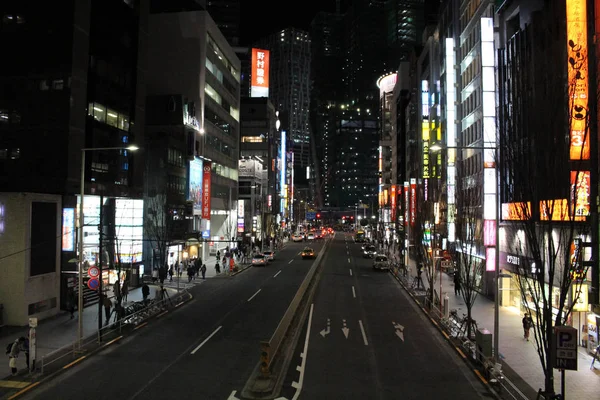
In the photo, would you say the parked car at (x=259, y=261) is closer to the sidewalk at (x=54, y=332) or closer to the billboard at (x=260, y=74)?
the sidewalk at (x=54, y=332)

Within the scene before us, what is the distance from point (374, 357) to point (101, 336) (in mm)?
12399

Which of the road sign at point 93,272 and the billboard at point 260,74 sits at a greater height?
the billboard at point 260,74

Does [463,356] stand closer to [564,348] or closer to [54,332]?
[564,348]

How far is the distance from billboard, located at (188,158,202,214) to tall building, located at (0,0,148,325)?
17.7 meters

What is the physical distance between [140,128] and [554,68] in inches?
1397

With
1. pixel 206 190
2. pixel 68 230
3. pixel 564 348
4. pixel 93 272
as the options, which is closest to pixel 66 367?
pixel 93 272

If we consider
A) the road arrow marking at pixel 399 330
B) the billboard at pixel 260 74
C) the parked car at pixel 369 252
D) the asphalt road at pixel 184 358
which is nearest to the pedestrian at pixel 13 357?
the asphalt road at pixel 184 358

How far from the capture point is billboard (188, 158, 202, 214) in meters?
55.8

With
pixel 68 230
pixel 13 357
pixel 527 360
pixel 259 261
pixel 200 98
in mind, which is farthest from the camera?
pixel 200 98

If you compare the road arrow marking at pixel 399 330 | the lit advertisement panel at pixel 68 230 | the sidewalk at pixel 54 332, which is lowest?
the sidewalk at pixel 54 332

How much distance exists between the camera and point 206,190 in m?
60.6

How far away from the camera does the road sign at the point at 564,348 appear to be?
11.7m

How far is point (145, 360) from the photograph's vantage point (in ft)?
61.5

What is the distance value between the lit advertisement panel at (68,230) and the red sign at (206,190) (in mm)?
28565
